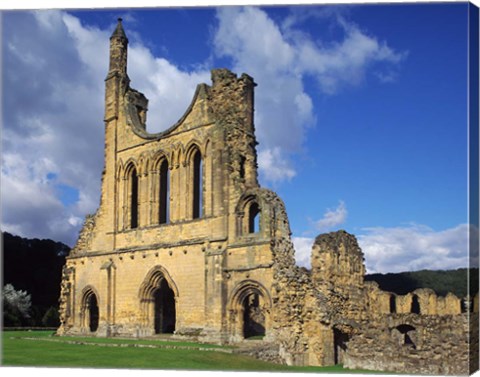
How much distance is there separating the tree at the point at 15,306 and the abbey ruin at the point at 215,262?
7.86 meters

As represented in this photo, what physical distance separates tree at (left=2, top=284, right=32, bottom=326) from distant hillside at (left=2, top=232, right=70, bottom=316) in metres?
4.29

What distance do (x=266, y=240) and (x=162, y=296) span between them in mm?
6368

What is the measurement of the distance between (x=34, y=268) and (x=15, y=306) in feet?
31.1

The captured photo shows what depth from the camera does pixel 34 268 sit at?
47000 millimetres

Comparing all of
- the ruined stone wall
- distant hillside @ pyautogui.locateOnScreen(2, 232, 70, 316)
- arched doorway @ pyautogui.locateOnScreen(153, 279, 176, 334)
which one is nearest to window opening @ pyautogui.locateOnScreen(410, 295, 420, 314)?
arched doorway @ pyautogui.locateOnScreen(153, 279, 176, 334)

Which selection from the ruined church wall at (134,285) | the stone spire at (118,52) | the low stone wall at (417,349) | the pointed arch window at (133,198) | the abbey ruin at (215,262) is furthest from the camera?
the stone spire at (118,52)

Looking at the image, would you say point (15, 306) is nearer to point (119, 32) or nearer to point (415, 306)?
point (119, 32)

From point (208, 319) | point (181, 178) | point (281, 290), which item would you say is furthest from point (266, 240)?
point (181, 178)

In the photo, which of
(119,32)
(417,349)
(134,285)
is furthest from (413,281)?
(417,349)

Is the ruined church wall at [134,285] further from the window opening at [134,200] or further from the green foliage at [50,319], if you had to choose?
the green foliage at [50,319]

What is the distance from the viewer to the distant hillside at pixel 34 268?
148 feet

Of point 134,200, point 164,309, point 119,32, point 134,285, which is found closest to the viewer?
point 134,285

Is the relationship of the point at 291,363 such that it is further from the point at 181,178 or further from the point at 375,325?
the point at 181,178

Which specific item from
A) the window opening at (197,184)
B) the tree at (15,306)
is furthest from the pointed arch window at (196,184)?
the tree at (15,306)
